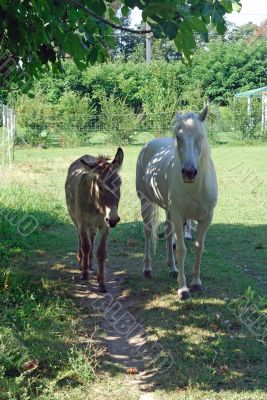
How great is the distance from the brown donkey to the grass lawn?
48 centimetres

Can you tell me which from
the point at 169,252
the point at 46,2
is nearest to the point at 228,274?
the point at 169,252

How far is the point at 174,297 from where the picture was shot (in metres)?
6.14

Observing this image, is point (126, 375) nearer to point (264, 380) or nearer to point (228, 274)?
point (264, 380)

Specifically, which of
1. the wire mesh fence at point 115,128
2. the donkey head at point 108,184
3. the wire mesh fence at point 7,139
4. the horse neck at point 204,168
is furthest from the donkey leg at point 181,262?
the wire mesh fence at point 115,128

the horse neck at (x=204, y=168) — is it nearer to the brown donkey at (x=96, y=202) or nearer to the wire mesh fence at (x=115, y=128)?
the brown donkey at (x=96, y=202)

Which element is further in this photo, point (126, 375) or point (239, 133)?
point (239, 133)

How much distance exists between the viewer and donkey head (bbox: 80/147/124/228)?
6020 millimetres

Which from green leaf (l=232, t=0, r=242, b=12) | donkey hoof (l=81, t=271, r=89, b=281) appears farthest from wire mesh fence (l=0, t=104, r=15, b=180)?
green leaf (l=232, t=0, r=242, b=12)

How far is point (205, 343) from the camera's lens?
4898mm

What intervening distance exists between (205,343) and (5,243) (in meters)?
4.36

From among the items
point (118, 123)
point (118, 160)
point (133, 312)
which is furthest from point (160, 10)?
point (118, 123)

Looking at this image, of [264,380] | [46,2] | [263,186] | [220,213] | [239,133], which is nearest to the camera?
[46,2]

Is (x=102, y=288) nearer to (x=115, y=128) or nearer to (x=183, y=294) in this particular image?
(x=183, y=294)

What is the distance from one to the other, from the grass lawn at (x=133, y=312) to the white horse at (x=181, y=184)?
43 centimetres
